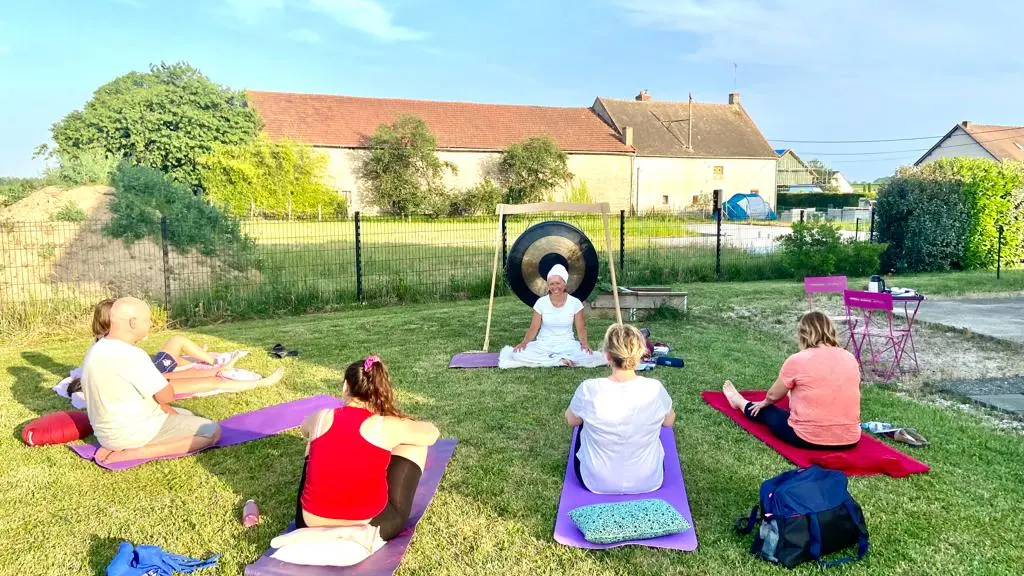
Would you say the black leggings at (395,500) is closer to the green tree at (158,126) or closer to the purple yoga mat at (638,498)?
the purple yoga mat at (638,498)

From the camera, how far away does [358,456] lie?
3.33m

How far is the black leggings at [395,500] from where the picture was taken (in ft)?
11.5

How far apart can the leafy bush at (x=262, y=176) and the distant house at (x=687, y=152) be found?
770 inches

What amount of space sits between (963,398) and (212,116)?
32.8 metres

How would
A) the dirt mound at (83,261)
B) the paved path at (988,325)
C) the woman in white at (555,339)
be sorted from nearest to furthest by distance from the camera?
1. the paved path at (988,325)
2. the woman in white at (555,339)
3. the dirt mound at (83,261)

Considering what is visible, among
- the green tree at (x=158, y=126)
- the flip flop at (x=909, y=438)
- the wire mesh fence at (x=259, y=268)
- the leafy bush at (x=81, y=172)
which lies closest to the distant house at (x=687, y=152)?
the green tree at (x=158, y=126)

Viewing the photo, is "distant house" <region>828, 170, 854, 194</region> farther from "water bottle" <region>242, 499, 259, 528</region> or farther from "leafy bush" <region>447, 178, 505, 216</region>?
"water bottle" <region>242, 499, 259, 528</region>

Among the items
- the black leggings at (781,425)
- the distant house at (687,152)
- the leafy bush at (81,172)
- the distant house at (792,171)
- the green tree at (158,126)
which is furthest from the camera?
the distant house at (792,171)

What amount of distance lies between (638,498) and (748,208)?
3982 cm

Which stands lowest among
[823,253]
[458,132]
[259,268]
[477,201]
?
[259,268]

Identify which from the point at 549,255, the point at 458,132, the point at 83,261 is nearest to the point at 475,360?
the point at 549,255

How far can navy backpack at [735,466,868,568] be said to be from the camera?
132 inches

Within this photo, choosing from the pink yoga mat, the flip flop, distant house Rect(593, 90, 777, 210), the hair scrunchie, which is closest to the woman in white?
the pink yoga mat

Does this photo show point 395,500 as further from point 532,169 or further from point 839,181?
point 839,181
